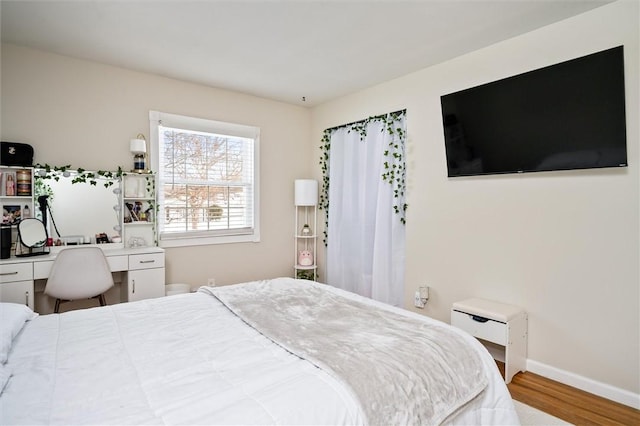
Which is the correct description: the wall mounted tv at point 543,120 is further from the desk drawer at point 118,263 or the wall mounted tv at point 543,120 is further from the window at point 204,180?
the desk drawer at point 118,263

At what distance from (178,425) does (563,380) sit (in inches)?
108

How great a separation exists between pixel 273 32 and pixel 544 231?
253 centimetres

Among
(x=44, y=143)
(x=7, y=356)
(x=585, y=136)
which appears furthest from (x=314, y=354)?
(x=44, y=143)

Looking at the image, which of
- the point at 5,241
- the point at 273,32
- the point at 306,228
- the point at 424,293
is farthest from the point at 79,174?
the point at 424,293

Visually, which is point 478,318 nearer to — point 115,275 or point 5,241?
point 115,275

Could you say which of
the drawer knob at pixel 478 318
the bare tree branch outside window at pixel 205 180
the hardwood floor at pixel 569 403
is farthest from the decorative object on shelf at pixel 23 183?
the hardwood floor at pixel 569 403

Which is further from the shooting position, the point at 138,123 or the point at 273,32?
the point at 138,123

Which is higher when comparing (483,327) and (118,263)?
(118,263)

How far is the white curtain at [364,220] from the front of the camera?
3.78 metres

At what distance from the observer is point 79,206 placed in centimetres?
330

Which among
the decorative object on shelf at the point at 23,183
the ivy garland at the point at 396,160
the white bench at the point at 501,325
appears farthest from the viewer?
the ivy garland at the point at 396,160

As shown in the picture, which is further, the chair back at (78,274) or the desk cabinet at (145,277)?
the desk cabinet at (145,277)

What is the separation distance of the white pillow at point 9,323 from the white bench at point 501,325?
2.76m

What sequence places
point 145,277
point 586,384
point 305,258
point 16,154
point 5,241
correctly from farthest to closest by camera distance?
point 305,258 → point 145,277 → point 16,154 → point 5,241 → point 586,384
